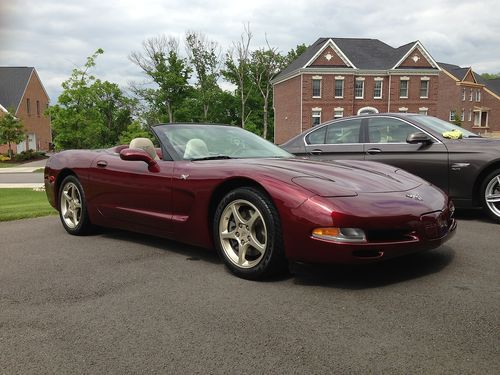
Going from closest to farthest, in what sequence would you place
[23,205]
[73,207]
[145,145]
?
[145,145] < [73,207] < [23,205]

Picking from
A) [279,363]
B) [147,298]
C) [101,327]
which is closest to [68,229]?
[147,298]

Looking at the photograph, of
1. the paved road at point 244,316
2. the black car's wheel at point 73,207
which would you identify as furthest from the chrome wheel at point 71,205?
the paved road at point 244,316

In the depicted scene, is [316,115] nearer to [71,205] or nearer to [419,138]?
[419,138]

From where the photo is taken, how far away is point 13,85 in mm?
→ 49688

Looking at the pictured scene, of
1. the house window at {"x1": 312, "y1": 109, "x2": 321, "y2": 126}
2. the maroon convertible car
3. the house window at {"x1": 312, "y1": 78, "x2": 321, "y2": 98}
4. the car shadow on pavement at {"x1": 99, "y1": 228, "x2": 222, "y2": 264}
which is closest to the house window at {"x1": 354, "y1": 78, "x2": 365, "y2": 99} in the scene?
the house window at {"x1": 312, "y1": 78, "x2": 321, "y2": 98}

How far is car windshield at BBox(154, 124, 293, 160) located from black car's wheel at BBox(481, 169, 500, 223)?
2.73 m

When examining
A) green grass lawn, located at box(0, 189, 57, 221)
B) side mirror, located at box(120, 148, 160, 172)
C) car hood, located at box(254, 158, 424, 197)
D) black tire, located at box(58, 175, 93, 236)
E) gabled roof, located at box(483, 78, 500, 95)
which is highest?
gabled roof, located at box(483, 78, 500, 95)

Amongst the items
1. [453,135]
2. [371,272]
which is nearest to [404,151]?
[453,135]

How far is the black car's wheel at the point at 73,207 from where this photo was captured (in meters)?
5.23

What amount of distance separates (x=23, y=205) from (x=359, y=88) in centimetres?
4332

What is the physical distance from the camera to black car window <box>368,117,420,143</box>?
663cm

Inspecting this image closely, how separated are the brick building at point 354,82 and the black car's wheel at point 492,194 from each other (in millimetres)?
41211

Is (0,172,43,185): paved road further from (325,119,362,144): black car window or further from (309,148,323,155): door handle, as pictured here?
(325,119,362,144): black car window

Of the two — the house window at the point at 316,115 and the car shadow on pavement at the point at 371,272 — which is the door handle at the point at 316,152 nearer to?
the car shadow on pavement at the point at 371,272
